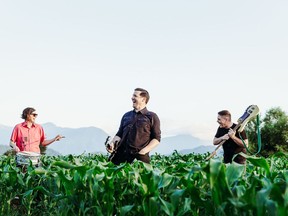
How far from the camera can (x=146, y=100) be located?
877 centimetres

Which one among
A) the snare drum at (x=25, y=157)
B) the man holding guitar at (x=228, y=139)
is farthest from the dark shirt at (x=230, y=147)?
the snare drum at (x=25, y=157)

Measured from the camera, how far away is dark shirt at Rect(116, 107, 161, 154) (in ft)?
28.6

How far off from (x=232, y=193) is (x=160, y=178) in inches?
38.2

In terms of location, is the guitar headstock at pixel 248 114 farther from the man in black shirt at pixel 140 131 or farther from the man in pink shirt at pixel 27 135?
the man in pink shirt at pixel 27 135

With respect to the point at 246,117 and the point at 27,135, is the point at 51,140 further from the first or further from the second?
the point at 246,117

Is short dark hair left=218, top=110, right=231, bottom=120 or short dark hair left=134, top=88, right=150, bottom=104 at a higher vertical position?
short dark hair left=134, top=88, right=150, bottom=104

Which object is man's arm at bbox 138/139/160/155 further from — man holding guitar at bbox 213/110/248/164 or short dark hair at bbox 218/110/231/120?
short dark hair at bbox 218/110/231/120

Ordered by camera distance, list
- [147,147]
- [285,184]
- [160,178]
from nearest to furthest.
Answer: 1. [285,184]
2. [160,178]
3. [147,147]

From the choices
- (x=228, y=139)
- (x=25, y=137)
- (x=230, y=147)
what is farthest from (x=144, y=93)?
(x=25, y=137)

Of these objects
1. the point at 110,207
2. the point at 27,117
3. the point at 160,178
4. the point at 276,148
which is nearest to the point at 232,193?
the point at 160,178

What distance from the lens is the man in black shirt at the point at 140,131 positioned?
8664mm

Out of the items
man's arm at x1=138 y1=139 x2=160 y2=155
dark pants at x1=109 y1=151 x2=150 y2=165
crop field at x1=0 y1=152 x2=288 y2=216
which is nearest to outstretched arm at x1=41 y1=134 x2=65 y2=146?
dark pants at x1=109 y1=151 x2=150 y2=165

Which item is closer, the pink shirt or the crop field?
the crop field

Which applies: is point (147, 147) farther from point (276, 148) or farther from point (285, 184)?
point (276, 148)
